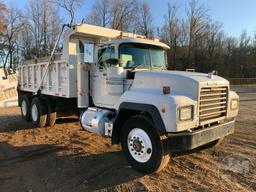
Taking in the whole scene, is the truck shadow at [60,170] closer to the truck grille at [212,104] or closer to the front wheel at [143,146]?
the front wheel at [143,146]

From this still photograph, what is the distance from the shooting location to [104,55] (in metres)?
6.92

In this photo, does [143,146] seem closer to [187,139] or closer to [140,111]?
[140,111]

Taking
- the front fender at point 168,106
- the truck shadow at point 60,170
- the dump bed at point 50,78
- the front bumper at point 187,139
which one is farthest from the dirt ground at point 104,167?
the dump bed at point 50,78

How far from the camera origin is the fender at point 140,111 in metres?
4.87

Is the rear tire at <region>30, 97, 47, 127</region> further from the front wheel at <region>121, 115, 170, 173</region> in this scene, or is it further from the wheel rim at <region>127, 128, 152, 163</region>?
the wheel rim at <region>127, 128, 152, 163</region>

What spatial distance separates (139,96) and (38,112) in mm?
Answer: 5598

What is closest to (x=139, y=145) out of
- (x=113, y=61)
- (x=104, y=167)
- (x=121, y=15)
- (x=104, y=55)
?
(x=104, y=167)

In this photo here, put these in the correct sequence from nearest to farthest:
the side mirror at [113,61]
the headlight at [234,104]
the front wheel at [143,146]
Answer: the front wheel at [143,146] → the headlight at [234,104] → the side mirror at [113,61]

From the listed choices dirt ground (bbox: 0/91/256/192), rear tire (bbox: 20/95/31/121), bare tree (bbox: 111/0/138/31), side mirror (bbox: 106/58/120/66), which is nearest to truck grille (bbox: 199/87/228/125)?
dirt ground (bbox: 0/91/256/192)

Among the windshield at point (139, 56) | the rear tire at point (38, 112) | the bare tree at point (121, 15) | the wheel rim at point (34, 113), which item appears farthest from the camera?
the bare tree at point (121, 15)

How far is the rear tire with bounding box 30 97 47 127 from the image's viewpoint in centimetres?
970

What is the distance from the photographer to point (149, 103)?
201 inches

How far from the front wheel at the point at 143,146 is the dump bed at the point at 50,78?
3.07 meters

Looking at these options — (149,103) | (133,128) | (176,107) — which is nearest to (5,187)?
(133,128)
